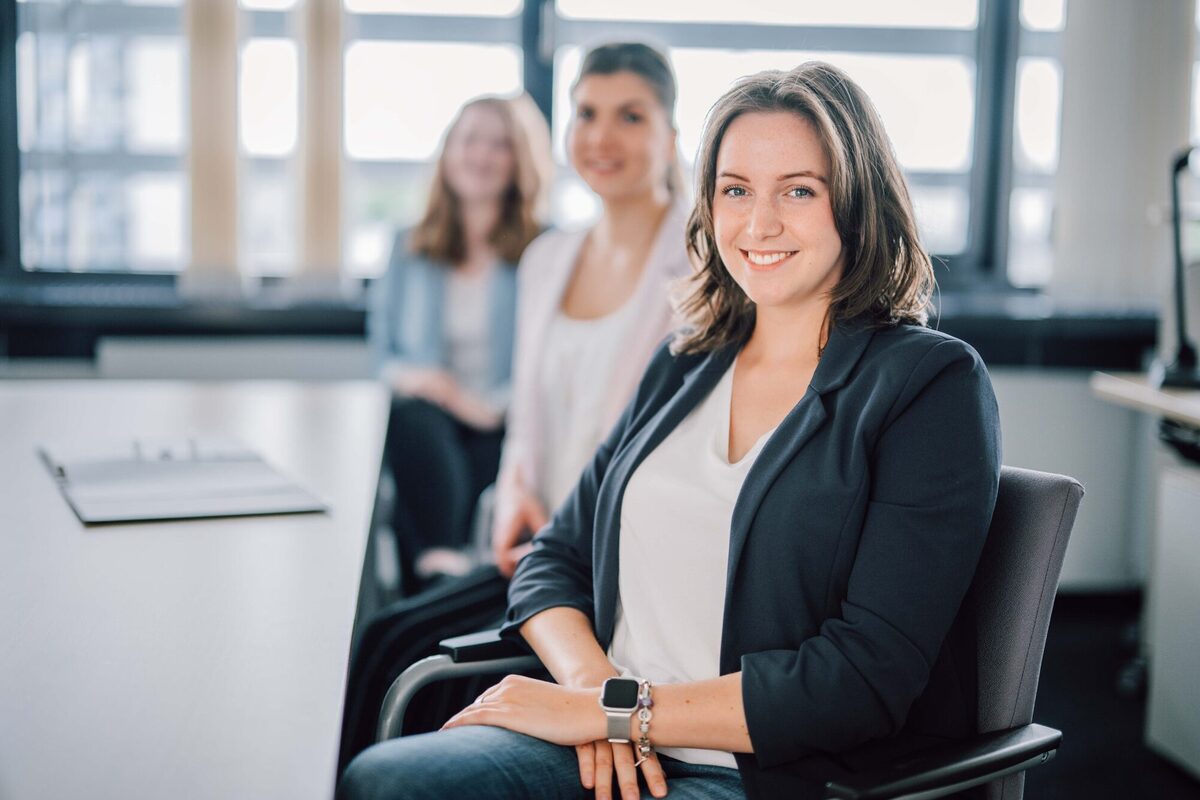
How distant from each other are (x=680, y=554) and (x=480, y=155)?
1.91 metres

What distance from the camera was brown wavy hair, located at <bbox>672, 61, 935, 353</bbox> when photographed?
138cm

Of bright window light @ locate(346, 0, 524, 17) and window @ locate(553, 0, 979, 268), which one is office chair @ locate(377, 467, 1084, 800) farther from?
bright window light @ locate(346, 0, 524, 17)

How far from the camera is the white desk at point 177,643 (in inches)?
38.1

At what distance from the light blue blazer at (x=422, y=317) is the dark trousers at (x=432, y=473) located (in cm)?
15

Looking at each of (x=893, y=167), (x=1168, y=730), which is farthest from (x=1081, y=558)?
(x=893, y=167)

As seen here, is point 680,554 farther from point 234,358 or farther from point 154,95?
point 154,95

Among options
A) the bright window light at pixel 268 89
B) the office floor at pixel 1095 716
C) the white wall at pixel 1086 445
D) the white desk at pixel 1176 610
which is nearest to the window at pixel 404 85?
the bright window light at pixel 268 89

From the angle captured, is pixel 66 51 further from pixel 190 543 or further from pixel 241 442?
pixel 190 543

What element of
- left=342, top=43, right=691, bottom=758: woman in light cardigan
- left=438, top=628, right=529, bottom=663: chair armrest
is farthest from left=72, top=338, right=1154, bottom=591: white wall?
left=438, top=628, right=529, bottom=663: chair armrest

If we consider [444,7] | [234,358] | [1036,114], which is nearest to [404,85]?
[444,7]

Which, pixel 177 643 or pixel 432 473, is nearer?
pixel 177 643

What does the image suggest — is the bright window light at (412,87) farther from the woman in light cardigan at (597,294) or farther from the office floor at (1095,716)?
the office floor at (1095,716)

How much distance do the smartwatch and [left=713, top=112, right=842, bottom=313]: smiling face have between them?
1.57 feet

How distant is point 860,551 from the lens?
1.26m
